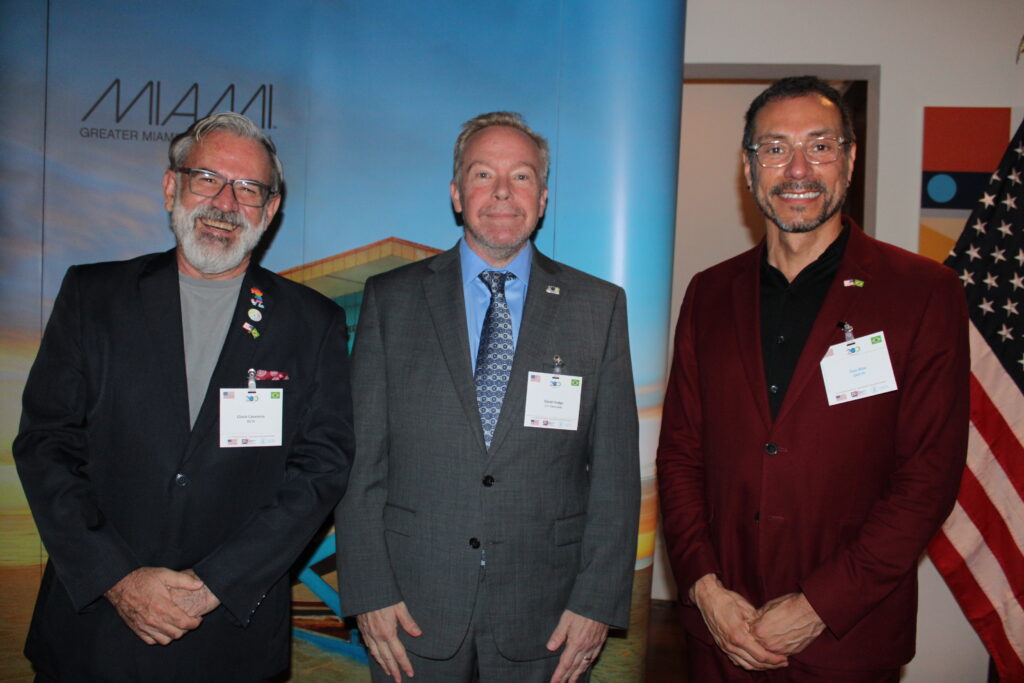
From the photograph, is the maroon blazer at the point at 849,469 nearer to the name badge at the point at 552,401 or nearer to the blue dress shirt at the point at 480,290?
the name badge at the point at 552,401

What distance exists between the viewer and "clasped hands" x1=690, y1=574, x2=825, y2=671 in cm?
182

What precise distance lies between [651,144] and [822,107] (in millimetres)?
779

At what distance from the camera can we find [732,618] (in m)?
1.89

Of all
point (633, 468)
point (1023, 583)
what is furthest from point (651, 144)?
point (1023, 583)

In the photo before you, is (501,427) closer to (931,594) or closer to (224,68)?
(224,68)

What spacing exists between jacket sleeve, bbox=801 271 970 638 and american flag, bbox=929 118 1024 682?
181cm

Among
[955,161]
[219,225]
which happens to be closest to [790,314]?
[219,225]

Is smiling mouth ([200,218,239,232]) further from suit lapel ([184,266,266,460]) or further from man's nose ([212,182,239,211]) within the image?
suit lapel ([184,266,266,460])

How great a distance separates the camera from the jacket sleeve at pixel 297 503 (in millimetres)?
1876

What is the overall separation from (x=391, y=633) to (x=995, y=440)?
2969 millimetres

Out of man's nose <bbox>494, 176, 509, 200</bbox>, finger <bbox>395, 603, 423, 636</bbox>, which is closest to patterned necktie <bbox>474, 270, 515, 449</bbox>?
man's nose <bbox>494, 176, 509, 200</bbox>

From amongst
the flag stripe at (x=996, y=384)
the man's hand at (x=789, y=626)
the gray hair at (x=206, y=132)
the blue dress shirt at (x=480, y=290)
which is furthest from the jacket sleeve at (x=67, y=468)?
the flag stripe at (x=996, y=384)

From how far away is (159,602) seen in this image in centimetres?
182

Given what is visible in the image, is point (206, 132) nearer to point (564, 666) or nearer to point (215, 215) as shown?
point (215, 215)
